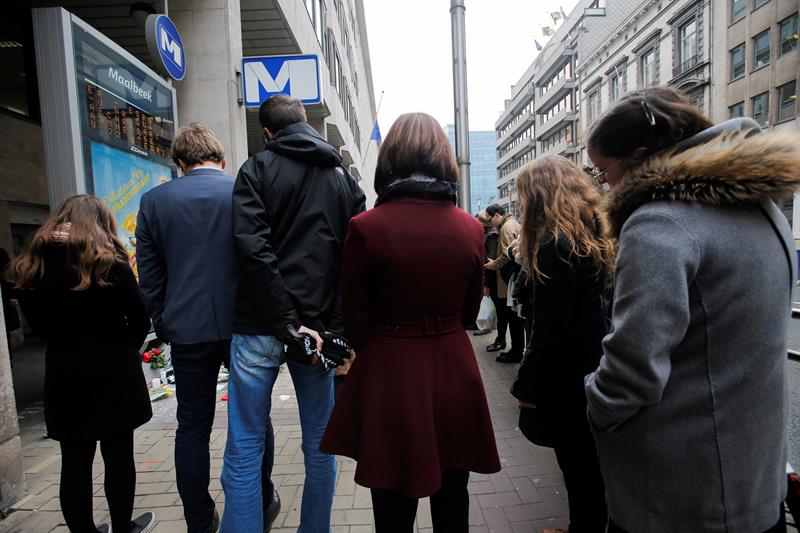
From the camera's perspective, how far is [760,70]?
2464 centimetres

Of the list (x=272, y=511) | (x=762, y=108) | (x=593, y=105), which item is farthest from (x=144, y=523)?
(x=593, y=105)

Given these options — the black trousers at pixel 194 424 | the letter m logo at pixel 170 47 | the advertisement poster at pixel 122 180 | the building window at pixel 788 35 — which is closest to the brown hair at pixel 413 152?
the black trousers at pixel 194 424

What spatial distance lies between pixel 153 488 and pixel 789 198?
144 inches

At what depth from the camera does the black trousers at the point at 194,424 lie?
2.31 m

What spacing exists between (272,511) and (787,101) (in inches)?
1189

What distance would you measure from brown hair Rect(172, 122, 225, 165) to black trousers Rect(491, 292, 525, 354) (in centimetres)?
439

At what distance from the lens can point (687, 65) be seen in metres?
30.6

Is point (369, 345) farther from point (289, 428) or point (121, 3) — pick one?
point (121, 3)

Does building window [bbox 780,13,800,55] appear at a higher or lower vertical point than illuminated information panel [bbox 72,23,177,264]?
higher

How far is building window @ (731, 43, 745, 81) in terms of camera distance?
2611cm

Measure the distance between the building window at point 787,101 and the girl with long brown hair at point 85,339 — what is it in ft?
97.6

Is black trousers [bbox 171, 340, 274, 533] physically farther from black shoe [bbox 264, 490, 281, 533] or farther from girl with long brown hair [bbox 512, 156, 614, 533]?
girl with long brown hair [bbox 512, 156, 614, 533]

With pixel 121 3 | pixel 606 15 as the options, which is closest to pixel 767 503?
pixel 121 3

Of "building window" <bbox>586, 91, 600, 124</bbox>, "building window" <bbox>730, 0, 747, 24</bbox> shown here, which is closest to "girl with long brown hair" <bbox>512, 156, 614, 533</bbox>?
"building window" <bbox>730, 0, 747, 24</bbox>
